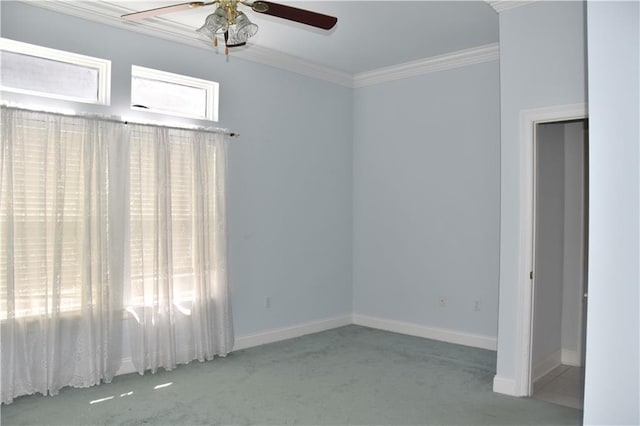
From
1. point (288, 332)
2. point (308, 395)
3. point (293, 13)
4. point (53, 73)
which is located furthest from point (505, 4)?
point (288, 332)

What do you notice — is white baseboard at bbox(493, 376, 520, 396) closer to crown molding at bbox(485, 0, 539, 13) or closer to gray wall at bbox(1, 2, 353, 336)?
gray wall at bbox(1, 2, 353, 336)

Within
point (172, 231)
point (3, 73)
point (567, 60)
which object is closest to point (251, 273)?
point (172, 231)

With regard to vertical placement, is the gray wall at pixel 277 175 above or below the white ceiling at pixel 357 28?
below

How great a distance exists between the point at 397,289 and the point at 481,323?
1.03 metres

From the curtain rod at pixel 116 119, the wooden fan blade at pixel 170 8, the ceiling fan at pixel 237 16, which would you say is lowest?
the curtain rod at pixel 116 119

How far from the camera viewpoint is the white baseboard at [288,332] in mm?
5039

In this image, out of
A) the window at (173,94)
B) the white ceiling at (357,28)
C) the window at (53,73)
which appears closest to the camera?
the window at (53,73)

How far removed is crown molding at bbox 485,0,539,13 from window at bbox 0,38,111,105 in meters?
3.04

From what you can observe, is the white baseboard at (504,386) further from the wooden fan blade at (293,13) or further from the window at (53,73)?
the window at (53,73)

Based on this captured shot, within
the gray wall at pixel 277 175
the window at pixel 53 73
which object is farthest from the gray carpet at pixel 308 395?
the window at pixel 53 73

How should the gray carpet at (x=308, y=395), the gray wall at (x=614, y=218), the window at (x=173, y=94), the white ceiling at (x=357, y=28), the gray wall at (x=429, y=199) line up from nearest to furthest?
the gray wall at (x=614, y=218)
the gray carpet at (x=308, y=395)
the white ceiling at (x=357, y=28)
the window at (x=173, y=94)
the gray wall at (x=429, y=199)

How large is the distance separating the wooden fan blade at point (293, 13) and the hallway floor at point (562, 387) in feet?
9.86

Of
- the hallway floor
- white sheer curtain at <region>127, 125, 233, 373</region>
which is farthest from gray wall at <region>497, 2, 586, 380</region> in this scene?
white sheer curtain at <region>127, 125, 233, 373</region>

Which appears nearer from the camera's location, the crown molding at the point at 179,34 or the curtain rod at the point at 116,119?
the curtain rod at the point at 116,119
